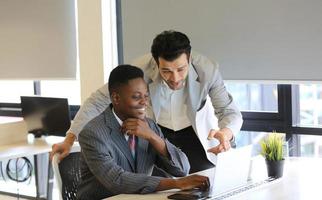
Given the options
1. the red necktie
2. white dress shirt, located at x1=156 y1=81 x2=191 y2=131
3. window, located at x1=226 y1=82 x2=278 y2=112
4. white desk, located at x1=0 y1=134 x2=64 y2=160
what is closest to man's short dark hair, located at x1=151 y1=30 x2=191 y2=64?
white dress shirt, located at x1=156 y1=81 x2=191 y2=131

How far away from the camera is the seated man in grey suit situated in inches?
81.9

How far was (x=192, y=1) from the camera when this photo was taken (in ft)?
13.0

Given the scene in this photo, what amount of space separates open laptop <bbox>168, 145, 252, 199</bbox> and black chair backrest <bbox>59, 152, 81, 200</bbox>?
1.62ft

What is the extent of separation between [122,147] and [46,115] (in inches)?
99.3

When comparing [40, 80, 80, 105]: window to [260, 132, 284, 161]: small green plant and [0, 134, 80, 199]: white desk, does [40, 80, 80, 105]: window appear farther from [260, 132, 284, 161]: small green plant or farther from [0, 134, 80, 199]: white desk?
[260, 132, 284, 161]: small green plant

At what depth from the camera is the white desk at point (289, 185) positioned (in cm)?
208

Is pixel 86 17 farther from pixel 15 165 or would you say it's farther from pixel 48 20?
pixel 15 165

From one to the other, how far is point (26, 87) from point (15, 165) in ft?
2.90

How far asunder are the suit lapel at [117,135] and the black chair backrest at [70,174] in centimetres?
26

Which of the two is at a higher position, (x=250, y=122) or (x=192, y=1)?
(x=192, y=1)

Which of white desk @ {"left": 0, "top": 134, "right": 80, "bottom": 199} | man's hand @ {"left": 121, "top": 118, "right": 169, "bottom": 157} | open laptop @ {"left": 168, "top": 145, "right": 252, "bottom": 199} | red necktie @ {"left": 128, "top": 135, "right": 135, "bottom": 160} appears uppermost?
man's hand @ {"left": 121, "top": 118, "right": 169, "bottom": 157}

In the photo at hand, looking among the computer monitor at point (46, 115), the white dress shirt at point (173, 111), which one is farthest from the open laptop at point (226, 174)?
the computer monitor at point (46, 115)

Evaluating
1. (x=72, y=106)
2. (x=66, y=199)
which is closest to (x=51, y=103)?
(x=72, y=106)

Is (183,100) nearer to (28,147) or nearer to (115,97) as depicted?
(115,97)
